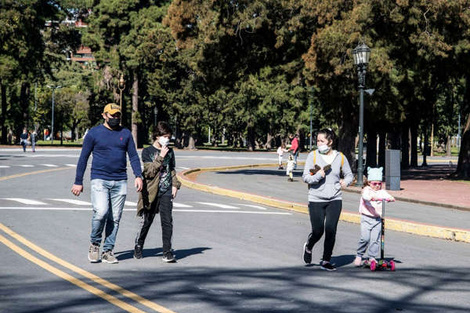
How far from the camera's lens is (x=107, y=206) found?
850 centimetres

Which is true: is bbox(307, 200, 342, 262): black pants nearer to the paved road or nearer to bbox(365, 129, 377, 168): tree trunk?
the paved road

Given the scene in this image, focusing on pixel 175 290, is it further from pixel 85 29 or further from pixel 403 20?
pixel 85 29

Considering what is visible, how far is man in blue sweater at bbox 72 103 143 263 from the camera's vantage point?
848cm

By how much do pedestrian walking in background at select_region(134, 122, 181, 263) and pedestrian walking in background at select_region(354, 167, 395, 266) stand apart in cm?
230

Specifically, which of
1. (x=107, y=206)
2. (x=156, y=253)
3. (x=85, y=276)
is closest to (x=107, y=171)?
(x=107, y=206)

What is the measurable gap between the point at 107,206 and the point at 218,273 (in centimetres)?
154

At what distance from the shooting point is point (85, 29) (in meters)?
73.0

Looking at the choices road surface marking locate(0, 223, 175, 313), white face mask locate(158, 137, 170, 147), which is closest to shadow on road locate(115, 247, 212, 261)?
road surface marking locate(0, 223, 175, 313)

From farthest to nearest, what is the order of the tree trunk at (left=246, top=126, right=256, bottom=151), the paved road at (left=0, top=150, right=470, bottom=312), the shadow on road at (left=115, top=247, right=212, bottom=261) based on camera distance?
1. the tree trunk at (left=246, top=126, right=256, bottom=151)
2. the shadow on road at (left=115, top=247, right=212, bottom=261)
3. the paved road at (left=0, top=150, right=470, bottom=312)

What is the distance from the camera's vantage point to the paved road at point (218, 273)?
21.6 feet

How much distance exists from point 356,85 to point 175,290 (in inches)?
761

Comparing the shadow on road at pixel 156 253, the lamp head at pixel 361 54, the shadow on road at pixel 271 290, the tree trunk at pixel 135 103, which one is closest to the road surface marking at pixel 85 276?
the shadow on road at pixel 271 290

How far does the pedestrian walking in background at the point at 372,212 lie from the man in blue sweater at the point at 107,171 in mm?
2745

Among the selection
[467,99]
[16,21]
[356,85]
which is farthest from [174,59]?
[356,85]
